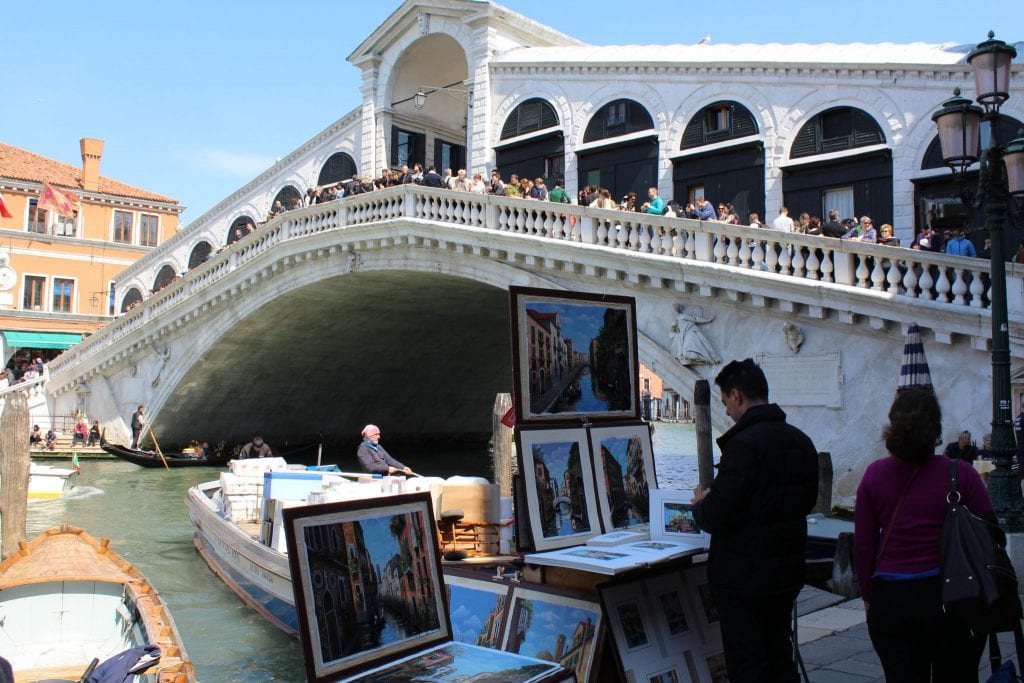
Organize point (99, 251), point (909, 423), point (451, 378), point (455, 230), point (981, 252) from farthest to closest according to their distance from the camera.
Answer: point (99, 251) → point (451, 378) → point (455, 230) → point (981, 252) → point (909, 423)

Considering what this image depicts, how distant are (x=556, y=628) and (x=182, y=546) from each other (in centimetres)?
929

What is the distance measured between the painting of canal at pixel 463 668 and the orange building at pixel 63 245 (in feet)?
97.7

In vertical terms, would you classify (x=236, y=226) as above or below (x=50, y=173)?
below

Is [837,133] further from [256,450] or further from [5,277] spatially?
[5,277]

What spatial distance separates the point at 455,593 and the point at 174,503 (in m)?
12.8

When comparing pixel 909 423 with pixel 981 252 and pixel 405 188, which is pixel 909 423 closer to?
pixel 981 252

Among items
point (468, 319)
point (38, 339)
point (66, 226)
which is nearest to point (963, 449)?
point (468, 319)

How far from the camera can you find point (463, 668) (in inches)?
93.0

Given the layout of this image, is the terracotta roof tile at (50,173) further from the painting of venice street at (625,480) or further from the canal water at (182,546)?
the painting of venice street at (625,480)

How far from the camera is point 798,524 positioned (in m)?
2.63

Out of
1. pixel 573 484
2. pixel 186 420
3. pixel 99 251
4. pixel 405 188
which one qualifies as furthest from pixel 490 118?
pixel 99 251

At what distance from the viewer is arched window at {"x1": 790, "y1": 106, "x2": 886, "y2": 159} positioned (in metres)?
12.4


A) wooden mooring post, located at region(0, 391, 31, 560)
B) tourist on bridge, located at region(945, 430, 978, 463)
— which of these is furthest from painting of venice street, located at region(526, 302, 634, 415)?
wooden mooring post, located at region(0, 391, 31, 560)

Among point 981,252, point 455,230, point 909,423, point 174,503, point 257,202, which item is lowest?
point 174,503
